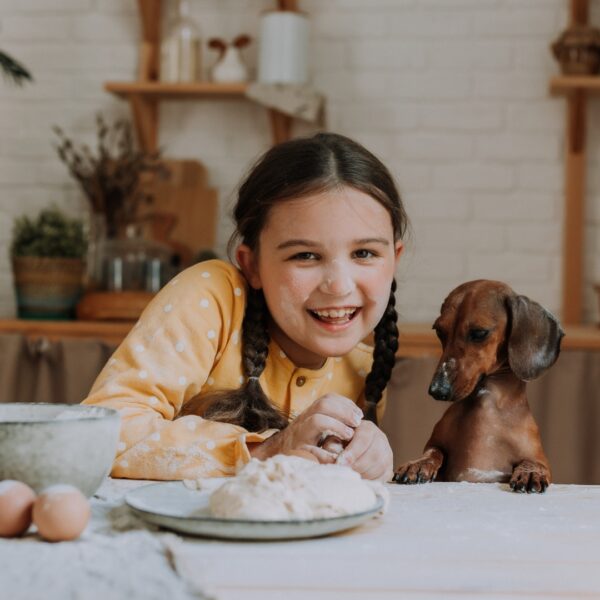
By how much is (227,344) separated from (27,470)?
26.6 inches

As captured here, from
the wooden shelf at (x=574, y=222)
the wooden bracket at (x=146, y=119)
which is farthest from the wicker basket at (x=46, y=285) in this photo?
the wooden shelf at (x=574, y=222)

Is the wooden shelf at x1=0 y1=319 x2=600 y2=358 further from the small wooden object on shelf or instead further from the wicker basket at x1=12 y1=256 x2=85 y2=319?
the small wooden object on shelf

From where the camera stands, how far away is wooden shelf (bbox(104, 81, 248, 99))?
9.90ft

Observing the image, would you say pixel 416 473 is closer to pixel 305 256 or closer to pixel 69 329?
pixel 305 256

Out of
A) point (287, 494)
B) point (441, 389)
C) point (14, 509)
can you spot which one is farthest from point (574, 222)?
point (14, 509)

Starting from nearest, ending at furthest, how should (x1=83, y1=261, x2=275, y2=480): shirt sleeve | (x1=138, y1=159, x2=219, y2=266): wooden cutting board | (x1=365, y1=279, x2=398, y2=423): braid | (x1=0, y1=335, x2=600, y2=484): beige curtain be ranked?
(x1=83, y1=261, x2=275, y2=480): shirt sleeve < (x1=365, y1=279, x2=398, y2=423): braid < (x1=0, y1=335, x2=600, y2=484): beige curtain < (x1=138, y1=159, x2=219, y2=266): wooden cutting board

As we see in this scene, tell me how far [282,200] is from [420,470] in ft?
1.61

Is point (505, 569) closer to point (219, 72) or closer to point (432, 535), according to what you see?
point (432, 535)

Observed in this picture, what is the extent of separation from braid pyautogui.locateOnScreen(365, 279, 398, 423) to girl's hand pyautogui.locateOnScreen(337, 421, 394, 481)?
38cm

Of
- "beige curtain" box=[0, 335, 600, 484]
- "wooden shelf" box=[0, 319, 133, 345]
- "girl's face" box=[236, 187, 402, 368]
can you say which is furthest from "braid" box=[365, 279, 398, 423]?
"wooden shelf" box=[0, 319, 133, 345]

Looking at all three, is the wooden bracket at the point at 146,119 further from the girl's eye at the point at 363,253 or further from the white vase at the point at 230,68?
the girl's eye at the point at 363,253

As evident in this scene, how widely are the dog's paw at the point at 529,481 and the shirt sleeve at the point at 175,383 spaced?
320mm

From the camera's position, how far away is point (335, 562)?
0.73 metres

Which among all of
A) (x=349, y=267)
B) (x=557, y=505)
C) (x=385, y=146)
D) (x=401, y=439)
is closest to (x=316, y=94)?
(x=385, y=146)
